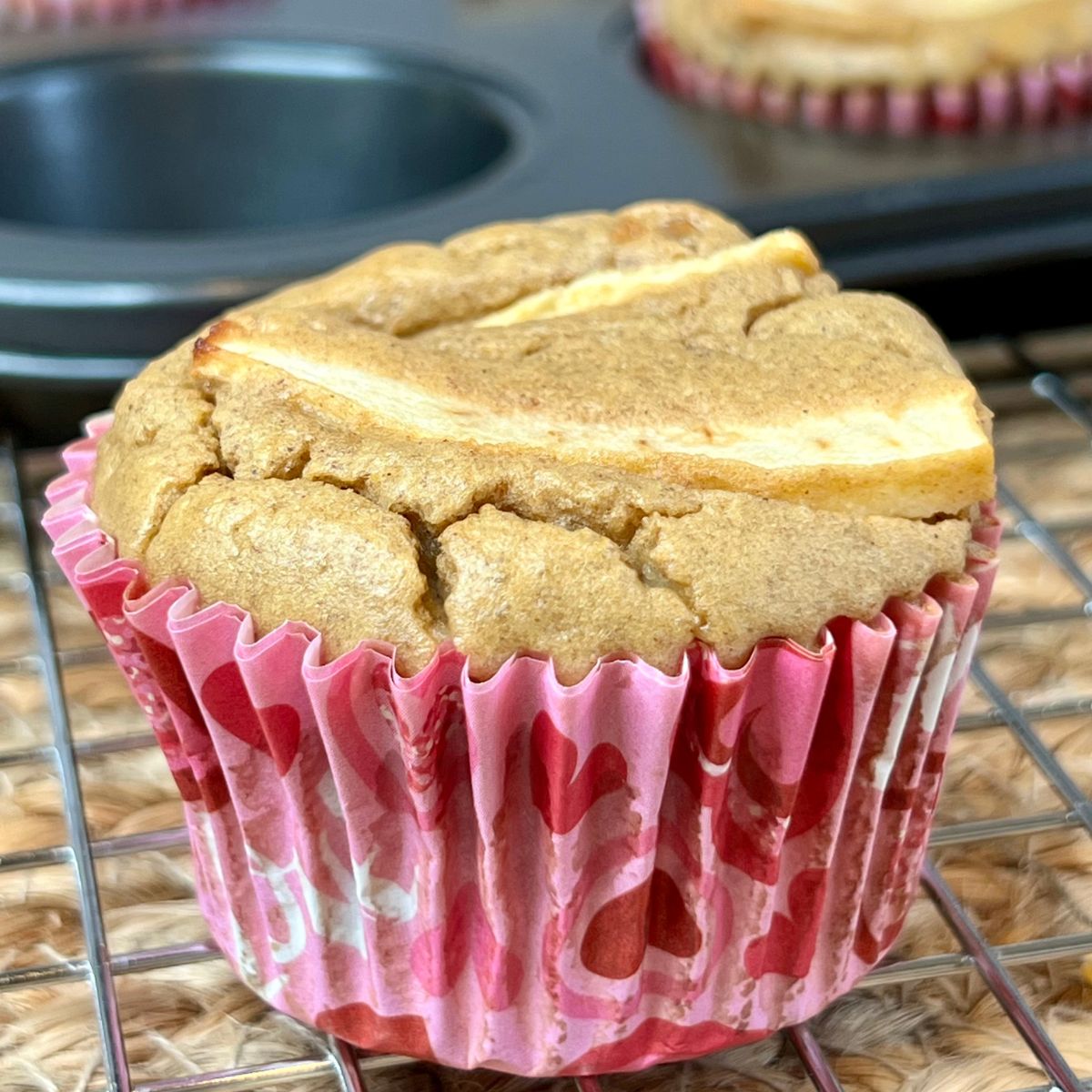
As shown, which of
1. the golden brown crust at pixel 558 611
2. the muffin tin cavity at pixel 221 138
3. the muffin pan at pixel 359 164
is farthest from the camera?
the muffin tin cavity at pixel 221 138

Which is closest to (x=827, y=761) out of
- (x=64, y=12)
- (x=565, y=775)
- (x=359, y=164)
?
(x=565, y=775)

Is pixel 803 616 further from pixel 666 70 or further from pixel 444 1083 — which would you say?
pixel 666 70

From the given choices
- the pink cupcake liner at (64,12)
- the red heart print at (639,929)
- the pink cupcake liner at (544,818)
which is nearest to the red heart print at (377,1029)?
the pink cupcake liner at (544,818)

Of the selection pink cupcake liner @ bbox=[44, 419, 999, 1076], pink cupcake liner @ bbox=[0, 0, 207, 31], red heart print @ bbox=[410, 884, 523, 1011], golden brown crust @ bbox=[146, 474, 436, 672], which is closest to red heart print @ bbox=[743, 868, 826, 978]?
pink cupcake liner @ bbox=[44, 419, 999, 1076]

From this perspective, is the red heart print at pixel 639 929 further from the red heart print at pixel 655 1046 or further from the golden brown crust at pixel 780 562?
the golden brown crust at pixel 780 562

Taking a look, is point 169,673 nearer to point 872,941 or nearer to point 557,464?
point 557,464

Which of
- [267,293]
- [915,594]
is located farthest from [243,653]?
[267,293]
